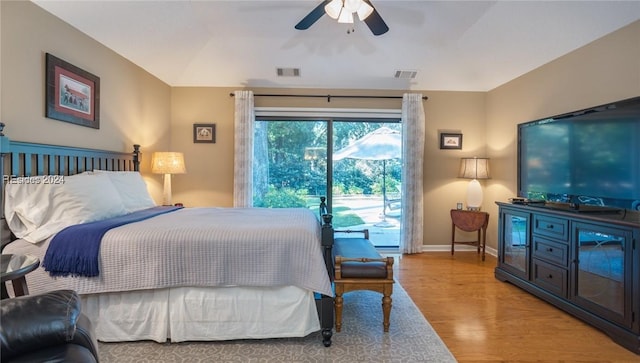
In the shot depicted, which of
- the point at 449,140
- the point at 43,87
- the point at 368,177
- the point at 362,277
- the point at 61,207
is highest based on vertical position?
the point at 43,87

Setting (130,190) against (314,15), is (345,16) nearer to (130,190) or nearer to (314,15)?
(314,15)

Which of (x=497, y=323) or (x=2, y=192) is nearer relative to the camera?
(x=2, y=192)

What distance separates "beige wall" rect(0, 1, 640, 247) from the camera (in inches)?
91.9

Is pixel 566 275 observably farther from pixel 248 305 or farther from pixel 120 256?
pixel 120 256

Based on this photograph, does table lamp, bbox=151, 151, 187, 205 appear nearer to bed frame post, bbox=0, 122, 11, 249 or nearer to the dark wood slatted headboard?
the dark wood slatted headboard

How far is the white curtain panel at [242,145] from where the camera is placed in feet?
14.5

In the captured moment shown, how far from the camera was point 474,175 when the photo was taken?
14.1 feet

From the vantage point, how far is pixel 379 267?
2.24 metres

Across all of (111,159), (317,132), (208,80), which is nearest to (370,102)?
(317,132)

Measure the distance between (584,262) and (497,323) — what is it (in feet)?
2.83

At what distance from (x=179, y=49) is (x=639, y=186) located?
15.2 ft

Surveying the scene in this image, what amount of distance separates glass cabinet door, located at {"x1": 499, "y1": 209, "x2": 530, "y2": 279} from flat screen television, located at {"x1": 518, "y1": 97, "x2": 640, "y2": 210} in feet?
1.05

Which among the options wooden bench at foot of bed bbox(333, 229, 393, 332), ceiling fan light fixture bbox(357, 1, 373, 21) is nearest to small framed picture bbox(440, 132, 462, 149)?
ceiling fan light fixture bbox(357, 1, 373, 21)

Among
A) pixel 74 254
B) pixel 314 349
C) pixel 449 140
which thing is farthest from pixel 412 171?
pixel 74 254
